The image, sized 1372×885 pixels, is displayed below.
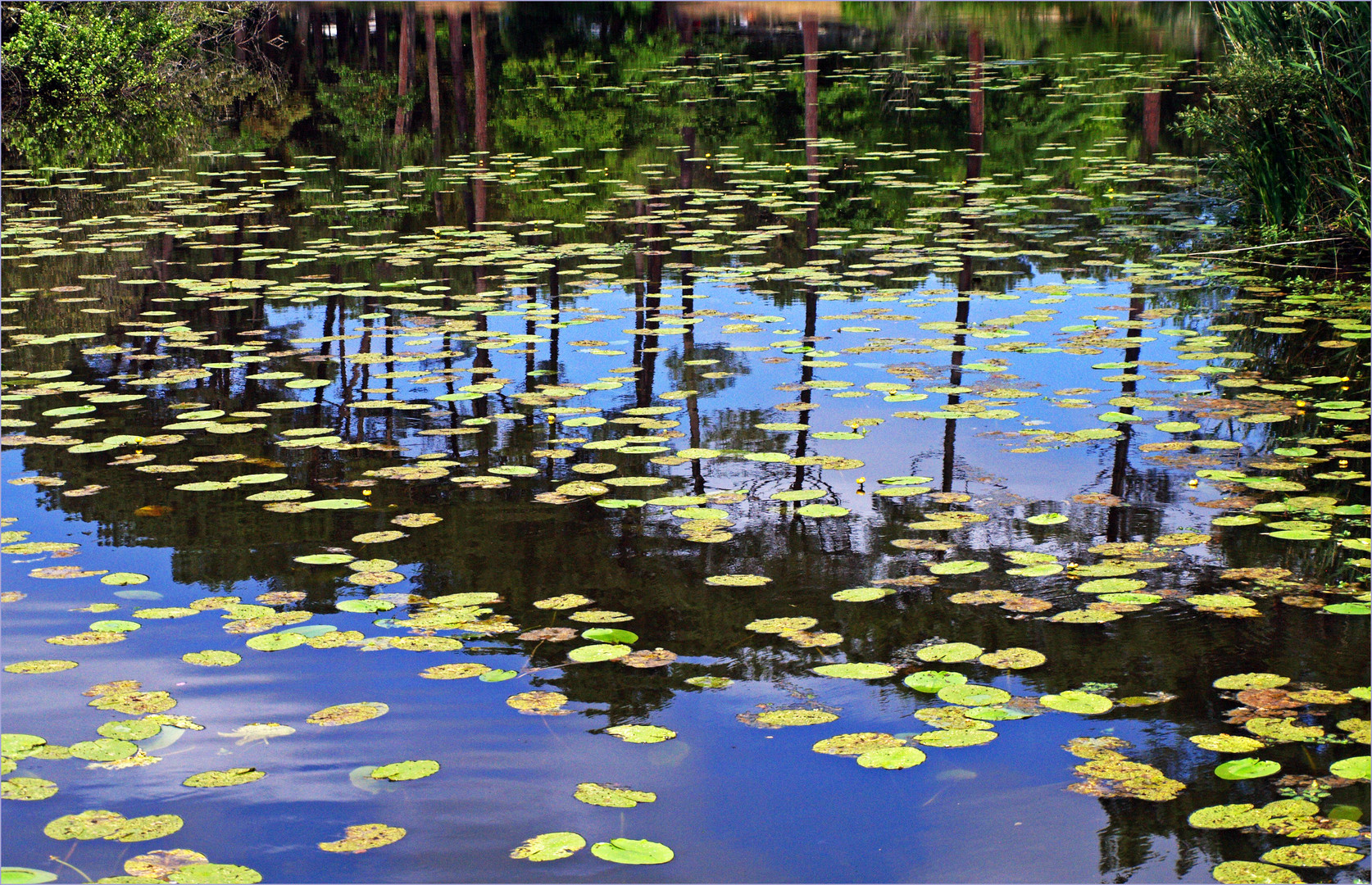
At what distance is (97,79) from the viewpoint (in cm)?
1925

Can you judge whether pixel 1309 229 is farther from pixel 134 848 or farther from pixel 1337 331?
pixel 134 848

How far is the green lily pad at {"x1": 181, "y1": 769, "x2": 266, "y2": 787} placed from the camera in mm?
3000

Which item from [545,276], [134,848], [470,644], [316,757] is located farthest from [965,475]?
[545,276]

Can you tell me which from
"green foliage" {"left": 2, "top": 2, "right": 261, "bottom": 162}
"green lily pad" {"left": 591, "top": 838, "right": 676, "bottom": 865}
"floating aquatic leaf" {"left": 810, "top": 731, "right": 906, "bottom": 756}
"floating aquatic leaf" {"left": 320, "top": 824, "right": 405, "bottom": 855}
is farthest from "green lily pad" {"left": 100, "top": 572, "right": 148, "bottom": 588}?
"green foliage" {"left": 2, "top": 2, "right": 261, "bottom": 162}

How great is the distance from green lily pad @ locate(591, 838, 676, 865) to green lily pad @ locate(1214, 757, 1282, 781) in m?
1.34

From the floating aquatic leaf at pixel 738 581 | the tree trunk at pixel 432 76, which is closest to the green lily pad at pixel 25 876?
the floating aquatic leaf at pixel 738 581

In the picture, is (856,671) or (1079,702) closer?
(1079,702)

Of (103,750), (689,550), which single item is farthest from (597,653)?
(103,750)

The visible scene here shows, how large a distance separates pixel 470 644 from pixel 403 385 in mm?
3016

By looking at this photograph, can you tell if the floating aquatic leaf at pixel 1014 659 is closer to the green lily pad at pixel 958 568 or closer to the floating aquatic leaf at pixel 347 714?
the green lily pad at pixel 958 568

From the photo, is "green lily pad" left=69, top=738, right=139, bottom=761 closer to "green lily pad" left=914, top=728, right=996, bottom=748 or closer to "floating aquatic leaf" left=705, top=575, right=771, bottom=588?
"floating aquatic leaf" left=705, top=575, right=771, bottom=588

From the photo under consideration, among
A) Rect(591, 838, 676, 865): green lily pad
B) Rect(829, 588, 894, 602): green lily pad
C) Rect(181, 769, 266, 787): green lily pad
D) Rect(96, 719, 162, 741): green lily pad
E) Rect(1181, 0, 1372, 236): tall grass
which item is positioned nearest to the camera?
Rect(591, 838, 676, 865): green lily pad

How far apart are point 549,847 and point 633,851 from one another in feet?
0.63

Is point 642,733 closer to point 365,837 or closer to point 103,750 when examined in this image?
point 365,837
